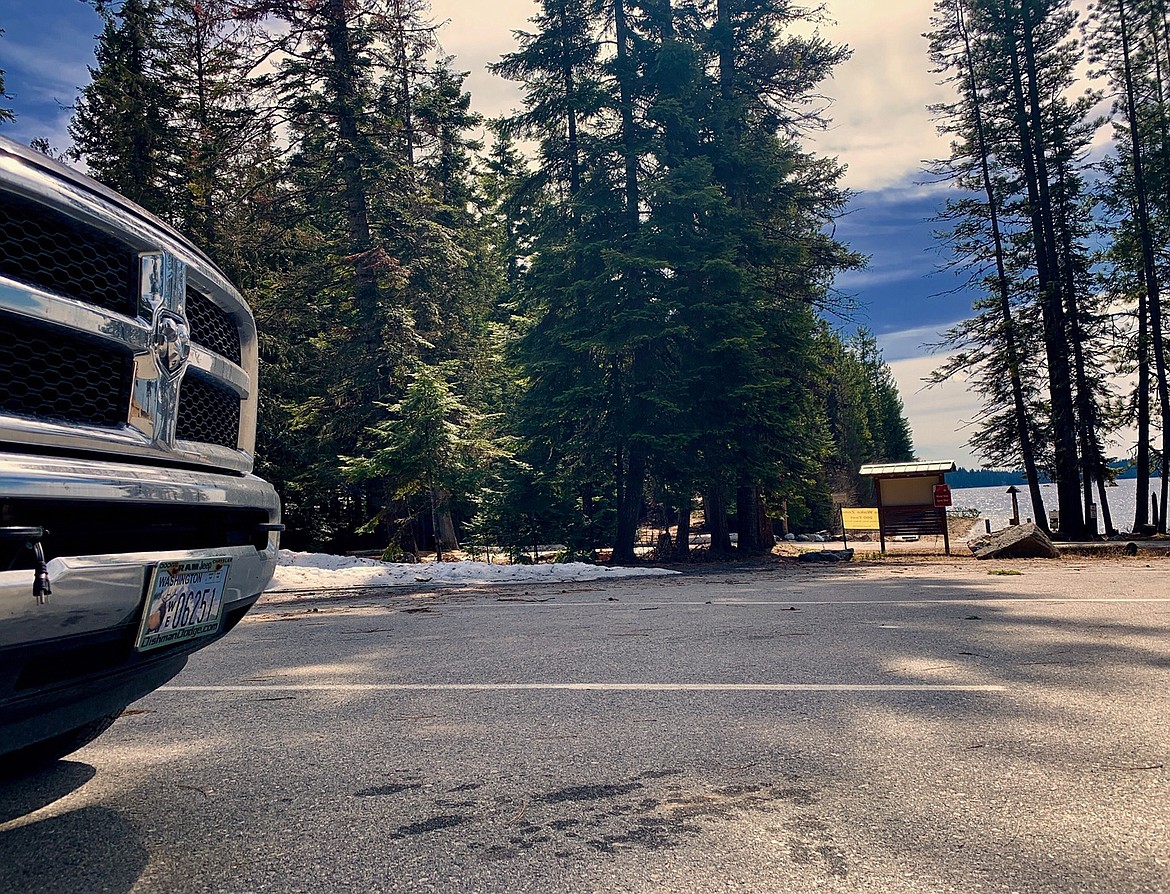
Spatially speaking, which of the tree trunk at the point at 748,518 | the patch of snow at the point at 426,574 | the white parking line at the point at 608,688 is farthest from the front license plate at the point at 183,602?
the tree trunk at the point at 748,518

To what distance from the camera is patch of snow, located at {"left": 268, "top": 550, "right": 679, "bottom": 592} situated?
12.5 m

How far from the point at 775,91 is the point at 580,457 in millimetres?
12179

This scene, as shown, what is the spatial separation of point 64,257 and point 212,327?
2.47ft

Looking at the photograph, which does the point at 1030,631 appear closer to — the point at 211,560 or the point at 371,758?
the point at 371,758

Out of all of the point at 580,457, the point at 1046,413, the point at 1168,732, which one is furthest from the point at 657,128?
the point at 1168,732

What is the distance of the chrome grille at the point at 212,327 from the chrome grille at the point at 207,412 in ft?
0.43

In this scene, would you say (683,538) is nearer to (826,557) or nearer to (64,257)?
(826,557)

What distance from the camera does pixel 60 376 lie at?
196cm

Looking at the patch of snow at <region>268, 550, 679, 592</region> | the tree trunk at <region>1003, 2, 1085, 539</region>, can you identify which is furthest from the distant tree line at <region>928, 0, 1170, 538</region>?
the patch of snow at <region>268, 550, 679, 592</region>

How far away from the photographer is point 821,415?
70.9 ft

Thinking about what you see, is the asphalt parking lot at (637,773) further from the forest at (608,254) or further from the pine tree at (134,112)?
the pine tree at (134,112)

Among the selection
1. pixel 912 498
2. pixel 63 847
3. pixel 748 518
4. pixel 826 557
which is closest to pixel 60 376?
pixel 63 847

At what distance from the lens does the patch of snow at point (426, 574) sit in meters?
12.5

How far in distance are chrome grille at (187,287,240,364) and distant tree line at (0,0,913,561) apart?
1414 centimetres
